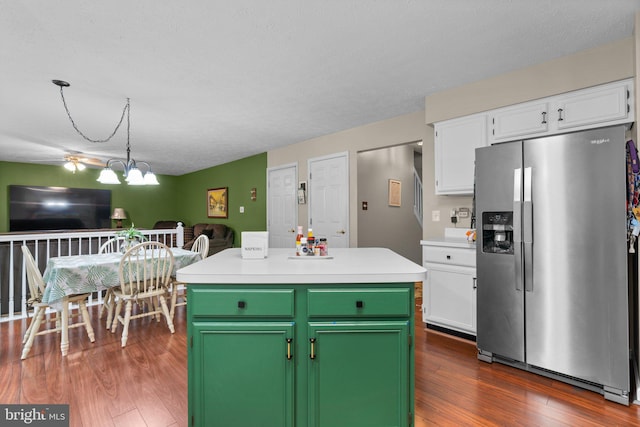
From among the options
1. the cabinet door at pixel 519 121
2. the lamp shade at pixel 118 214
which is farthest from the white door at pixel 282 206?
the lamp shade at pixel 118 214

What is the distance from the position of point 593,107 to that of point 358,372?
252 cm

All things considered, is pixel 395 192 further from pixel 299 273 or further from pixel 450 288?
pixel 299 273

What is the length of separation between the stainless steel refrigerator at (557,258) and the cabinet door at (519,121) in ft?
1.62

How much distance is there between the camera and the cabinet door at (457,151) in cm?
285

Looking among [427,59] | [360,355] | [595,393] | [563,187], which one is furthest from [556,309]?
[427,59]

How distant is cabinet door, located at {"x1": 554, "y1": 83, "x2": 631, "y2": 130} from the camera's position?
7.07ft

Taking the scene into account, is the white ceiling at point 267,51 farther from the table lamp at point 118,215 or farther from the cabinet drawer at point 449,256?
the table lamp at point 118,215

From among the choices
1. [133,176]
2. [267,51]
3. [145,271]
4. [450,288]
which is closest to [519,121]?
[450,288]

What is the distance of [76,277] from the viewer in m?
2.63

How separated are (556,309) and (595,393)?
549 mm

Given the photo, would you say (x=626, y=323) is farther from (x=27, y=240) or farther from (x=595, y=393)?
(x=27, y=240)

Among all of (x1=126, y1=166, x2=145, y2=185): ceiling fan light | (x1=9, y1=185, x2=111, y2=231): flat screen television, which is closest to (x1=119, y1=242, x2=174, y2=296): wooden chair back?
(x1=126, y1=166, x2=145, y2=185): ceiling fan light

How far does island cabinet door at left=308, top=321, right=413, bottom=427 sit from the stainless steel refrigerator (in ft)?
4.20

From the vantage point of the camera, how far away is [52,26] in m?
1.96
